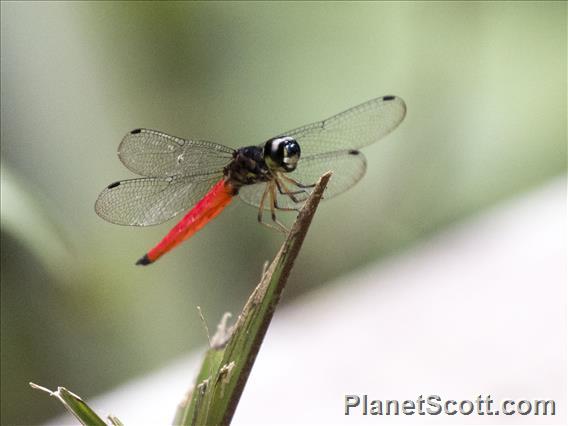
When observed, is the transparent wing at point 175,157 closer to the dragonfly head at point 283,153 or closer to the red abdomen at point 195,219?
the red abdomen at point 195,219

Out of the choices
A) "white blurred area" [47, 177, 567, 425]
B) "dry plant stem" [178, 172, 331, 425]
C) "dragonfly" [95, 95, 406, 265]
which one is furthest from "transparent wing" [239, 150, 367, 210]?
"dry plant stem" [178, 172, 331, 425]

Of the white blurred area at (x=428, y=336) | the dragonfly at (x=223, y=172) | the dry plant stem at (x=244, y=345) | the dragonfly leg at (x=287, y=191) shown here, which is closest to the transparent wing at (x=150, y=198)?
the dragonfly at (x=223, y=172)

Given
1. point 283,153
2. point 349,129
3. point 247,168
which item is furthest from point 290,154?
point 349,129

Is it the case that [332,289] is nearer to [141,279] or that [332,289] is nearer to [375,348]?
[375,348]

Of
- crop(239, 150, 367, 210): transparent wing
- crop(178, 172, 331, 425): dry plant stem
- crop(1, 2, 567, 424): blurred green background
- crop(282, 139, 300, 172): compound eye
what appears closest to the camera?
crop(178, 172, 331, 425): dry plant stem

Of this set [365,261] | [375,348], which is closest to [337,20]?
[365,261]

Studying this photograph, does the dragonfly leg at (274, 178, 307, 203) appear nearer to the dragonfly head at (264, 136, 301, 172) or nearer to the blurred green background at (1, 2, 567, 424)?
the dragonfly head at (264, 136, 301, 172)

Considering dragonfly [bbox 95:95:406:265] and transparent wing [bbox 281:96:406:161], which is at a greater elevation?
transparent wing [bbox 281:96:406:161]
